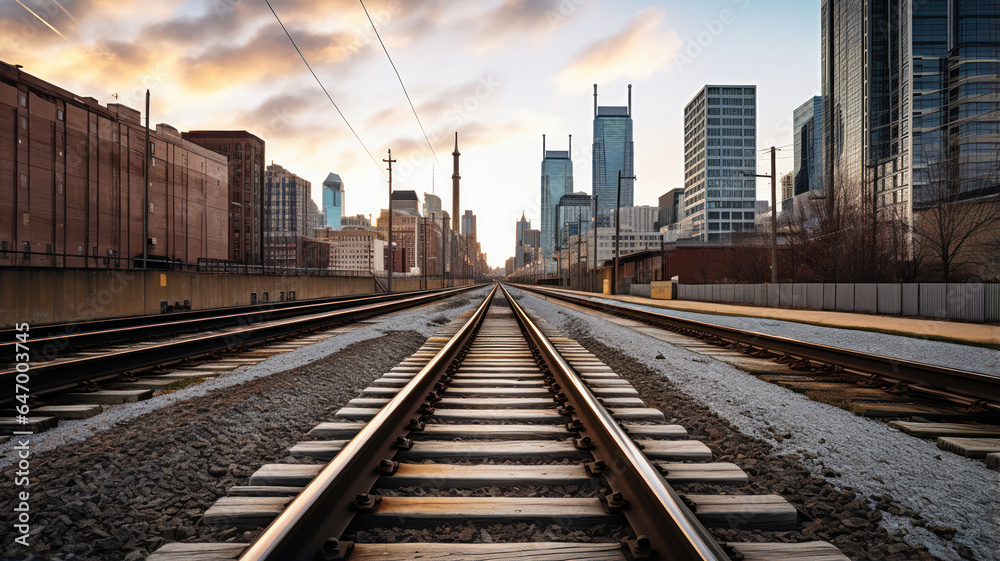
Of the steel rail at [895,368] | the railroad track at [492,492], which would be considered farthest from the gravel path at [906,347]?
the railroad track at [492,492]

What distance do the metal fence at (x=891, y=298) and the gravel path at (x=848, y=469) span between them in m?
17.4

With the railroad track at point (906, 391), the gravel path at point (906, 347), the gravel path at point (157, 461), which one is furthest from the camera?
the gravel path at point (906, 347)

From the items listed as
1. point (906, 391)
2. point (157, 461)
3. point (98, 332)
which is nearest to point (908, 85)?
point (906, 391)

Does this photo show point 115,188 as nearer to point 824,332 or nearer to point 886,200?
point 824,332

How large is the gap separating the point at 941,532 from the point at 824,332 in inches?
513

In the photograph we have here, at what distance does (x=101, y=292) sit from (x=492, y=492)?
59.3 feet

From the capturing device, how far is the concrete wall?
1268cm

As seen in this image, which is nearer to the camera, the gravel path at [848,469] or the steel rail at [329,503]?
the steel rail at [329,503]

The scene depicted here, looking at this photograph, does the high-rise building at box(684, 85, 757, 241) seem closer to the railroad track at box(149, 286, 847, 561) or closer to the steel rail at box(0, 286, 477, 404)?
the steel rail at box(0, 286, 477, 404)

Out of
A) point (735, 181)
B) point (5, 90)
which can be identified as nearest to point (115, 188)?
point (5, 90)

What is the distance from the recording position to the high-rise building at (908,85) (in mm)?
75750

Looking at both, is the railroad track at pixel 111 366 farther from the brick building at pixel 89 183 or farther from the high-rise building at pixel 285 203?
the high-rise building at pixel 285 203

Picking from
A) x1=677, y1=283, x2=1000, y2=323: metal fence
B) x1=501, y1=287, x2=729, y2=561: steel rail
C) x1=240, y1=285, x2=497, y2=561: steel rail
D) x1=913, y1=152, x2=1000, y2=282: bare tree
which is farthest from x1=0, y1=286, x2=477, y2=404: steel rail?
x1=913, y1=152, x2=1000, y2=282: bare tree

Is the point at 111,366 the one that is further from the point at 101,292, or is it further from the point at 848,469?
the point at 101,292
